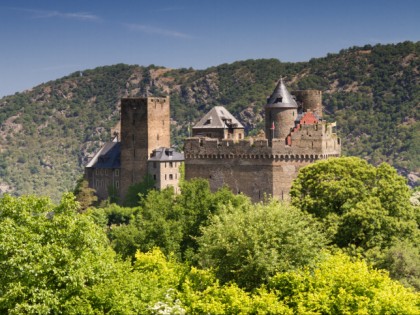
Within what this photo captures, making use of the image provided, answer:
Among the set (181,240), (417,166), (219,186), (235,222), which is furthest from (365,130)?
(235,222)

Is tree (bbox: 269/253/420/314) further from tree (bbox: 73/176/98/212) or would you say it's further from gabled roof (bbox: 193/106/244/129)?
tree (bbox: 73/176/98/212)

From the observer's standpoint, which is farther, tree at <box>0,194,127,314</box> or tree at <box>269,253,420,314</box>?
tree at <box>0,194,127,314</box>

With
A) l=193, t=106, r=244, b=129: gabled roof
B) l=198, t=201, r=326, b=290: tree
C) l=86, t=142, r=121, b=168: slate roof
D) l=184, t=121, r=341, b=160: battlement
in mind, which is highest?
l=193, t=106, r=244, b=129: gabled roof

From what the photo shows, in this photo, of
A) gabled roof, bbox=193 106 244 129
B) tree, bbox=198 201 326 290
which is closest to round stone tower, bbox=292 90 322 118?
gabled roof, bbox=193 106 244 129

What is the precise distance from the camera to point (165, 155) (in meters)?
91.8

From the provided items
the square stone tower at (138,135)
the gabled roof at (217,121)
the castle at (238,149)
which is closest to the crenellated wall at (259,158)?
the castle at (238,149)

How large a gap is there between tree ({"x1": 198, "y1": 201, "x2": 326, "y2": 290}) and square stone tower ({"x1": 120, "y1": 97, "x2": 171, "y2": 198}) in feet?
163

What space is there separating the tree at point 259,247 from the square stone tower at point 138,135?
49575mm

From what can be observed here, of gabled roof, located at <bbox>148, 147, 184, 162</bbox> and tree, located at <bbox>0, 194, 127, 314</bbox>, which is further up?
gabled roof, located at <bbox>148, 147, 184, 162</bbox>

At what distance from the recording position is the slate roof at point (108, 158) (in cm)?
9500

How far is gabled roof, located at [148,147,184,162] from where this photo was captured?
9125 cm

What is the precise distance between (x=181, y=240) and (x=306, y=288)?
19.1 m

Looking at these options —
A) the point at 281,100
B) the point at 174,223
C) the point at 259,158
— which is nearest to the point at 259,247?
the point at 174,223

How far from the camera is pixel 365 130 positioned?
166750 millimetres
